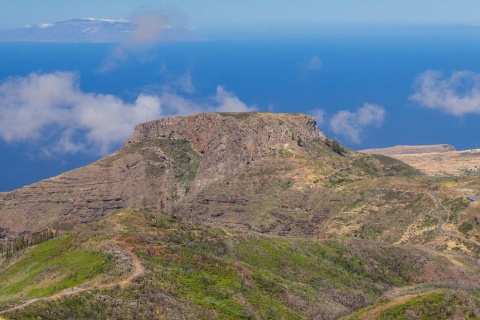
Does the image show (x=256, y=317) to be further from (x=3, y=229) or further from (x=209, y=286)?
(x=3, y=229)

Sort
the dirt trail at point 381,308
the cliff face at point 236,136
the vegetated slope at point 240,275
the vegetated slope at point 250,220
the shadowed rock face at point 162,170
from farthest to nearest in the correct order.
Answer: the cliff face at point 236,136 → the shadowed rock face at point 162,170 → the vegetated slope at point 250,220 → the vegetated slope at point 240,275 → the dirt trail at point 381,308

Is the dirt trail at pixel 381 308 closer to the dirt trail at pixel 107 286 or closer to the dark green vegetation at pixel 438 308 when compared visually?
the dark green vegetation at pixel 438 308

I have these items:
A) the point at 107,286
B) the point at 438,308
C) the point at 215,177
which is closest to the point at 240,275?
the point at 107,286

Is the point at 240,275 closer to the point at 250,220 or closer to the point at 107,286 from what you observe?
the point at 107,286

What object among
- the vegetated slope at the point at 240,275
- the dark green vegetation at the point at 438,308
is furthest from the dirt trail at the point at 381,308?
the vegetated slope at the point at 240,275

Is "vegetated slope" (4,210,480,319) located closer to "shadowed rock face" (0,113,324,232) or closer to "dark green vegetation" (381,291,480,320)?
"dark green vegetation" (381,291,480,320)

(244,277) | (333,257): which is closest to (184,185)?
(333,257)
